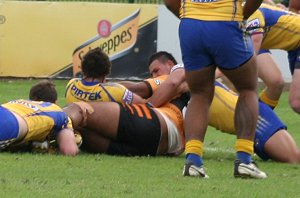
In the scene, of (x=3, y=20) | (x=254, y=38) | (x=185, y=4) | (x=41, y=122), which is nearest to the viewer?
(x=185, y=4)

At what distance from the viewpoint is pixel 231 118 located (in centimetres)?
852

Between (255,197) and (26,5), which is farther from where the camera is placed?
(26,5)

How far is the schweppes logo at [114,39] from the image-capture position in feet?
59.3

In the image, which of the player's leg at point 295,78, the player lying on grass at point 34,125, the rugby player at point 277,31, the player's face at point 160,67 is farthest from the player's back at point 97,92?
the player's leg at point 295,78

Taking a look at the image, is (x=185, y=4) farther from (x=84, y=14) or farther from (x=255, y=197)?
(x=84, y=14)

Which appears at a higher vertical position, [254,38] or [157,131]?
[254,38]

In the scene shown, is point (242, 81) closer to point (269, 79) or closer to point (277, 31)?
point (277, 31)

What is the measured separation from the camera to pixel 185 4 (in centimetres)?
682

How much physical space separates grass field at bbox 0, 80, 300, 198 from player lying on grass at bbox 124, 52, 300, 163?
16 centimetres

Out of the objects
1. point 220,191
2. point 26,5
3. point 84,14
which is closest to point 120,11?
point 84,14

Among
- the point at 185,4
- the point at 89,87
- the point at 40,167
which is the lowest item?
the point at 40,167

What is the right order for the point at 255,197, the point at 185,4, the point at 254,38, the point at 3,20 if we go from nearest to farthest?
the point at 255,197 < the point at 185,4 < the point at 254,38 < the point at 3,20

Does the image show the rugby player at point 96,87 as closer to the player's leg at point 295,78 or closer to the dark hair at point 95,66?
the dark hair at point 95,66

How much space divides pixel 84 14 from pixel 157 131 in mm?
10126
